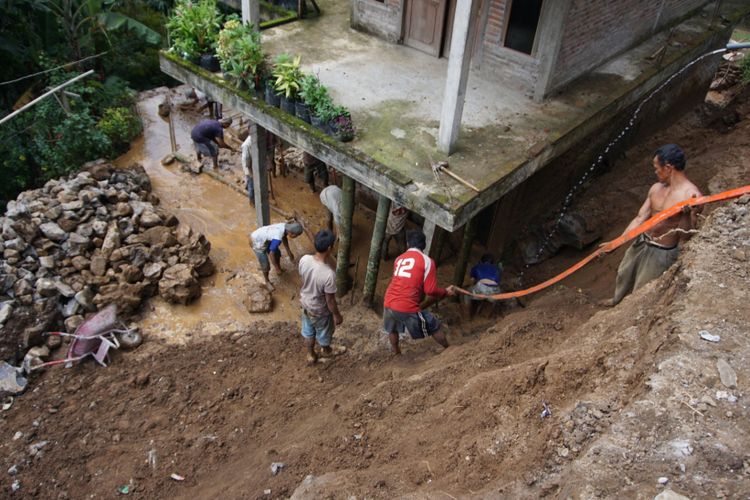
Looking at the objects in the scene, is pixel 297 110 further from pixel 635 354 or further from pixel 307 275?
pixel 635 354

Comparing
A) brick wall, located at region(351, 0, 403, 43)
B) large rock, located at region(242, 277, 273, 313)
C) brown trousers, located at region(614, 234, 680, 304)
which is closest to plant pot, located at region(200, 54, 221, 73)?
brick wall, located at region(351, 0, 403, 43)

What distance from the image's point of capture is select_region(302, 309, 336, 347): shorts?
6.95 meters

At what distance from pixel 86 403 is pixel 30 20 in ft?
33.1

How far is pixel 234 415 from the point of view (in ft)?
22.1

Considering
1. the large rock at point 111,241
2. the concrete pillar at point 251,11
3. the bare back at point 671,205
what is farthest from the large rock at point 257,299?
the bare back at point 671,205

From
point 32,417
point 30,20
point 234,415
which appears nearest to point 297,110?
point 234,415

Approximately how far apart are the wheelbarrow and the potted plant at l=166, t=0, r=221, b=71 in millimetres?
3974

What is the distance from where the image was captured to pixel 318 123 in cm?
732

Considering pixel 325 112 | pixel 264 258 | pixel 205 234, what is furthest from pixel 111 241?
pixel 325 112

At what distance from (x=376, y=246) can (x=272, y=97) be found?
102 inches

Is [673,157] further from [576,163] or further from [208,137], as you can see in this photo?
[208,137]

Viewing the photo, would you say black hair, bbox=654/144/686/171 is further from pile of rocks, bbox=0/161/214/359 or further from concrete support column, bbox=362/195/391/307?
pile of rocks, bbox=0/161/214/359

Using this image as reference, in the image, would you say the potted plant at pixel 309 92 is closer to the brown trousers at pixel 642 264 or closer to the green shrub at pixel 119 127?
the brown trousers at pixel 642 264

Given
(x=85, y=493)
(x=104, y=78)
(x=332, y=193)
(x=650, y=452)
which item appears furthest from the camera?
(x=104, y=78)
